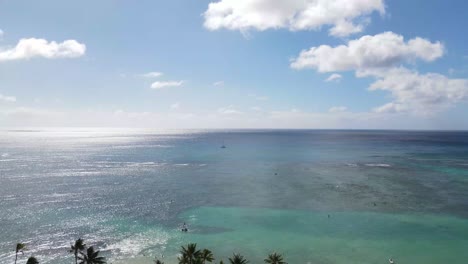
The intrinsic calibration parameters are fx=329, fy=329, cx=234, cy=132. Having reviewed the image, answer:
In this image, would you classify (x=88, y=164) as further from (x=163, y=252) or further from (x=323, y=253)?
(x=323, y=253)

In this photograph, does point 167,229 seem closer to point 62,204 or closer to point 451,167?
point 62,204

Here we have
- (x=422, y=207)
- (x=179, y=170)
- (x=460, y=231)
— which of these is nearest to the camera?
(x=460, y=231)

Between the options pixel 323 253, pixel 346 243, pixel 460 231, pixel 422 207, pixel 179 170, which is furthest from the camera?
pixel 179 170

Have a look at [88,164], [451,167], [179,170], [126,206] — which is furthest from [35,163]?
[451,167]

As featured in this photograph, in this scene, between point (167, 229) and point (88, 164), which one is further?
point (88, 164)

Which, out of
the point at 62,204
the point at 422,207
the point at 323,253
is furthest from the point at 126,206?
the point at 422,207

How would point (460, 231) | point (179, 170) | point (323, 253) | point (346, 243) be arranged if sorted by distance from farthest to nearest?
1. point (179, 170)
2. point (460, 231)
3. point (346, 243)
4. point (323, 253)

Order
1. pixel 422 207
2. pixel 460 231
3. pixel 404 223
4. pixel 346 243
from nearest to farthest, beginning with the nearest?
pixel 346 243 → pixel 460 231 → pixel 404 223 → pixel 422 207

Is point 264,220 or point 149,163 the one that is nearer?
point 264,220

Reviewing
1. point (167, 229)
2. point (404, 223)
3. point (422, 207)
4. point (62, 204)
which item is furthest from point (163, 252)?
point (422, 207)
